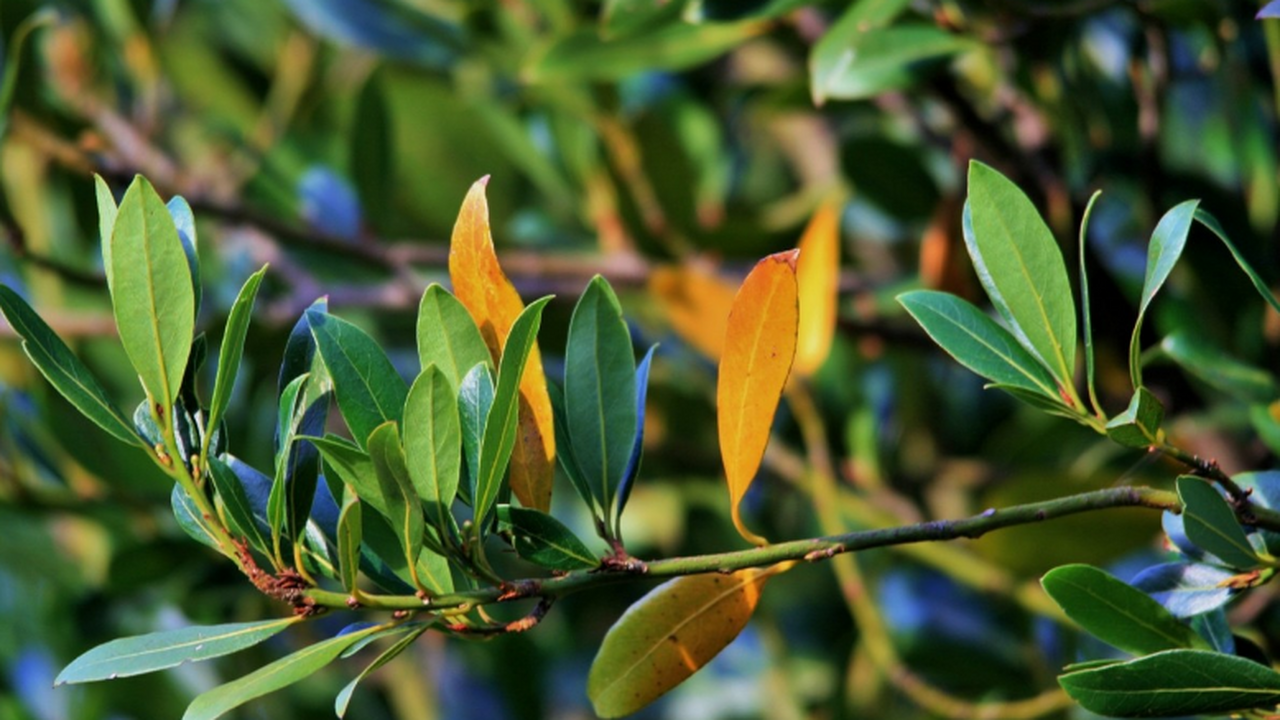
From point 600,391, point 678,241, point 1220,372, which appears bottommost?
point 678,241

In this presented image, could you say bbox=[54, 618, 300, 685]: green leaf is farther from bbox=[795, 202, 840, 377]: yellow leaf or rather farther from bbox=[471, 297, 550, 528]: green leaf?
bbox=[795, 202, 840, 377]: yellow leaf

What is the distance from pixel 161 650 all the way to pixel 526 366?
0.15 m

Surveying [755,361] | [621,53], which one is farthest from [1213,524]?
[621,53]

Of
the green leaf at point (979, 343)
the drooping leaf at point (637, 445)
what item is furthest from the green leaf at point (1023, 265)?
the drooping leaf at point (637, 445)

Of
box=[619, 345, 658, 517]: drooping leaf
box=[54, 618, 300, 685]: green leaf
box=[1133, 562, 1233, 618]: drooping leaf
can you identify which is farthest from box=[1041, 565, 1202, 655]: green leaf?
box=[54, 618, 300, 685]: green leaf

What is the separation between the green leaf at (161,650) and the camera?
398mm

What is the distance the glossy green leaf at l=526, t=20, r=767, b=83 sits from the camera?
80cm

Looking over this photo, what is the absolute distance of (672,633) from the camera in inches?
18.1

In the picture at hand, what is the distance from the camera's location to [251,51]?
1.47 metres

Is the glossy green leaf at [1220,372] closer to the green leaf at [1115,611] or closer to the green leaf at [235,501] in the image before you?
the green leaf at [1115,611]

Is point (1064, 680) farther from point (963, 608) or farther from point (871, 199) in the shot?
point (963, 608)

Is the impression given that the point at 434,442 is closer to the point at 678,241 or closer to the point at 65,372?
the point at 65,372

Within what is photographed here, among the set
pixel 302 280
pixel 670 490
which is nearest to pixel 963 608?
pixel 670 490

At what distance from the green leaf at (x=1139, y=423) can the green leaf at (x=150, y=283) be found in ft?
0.95
